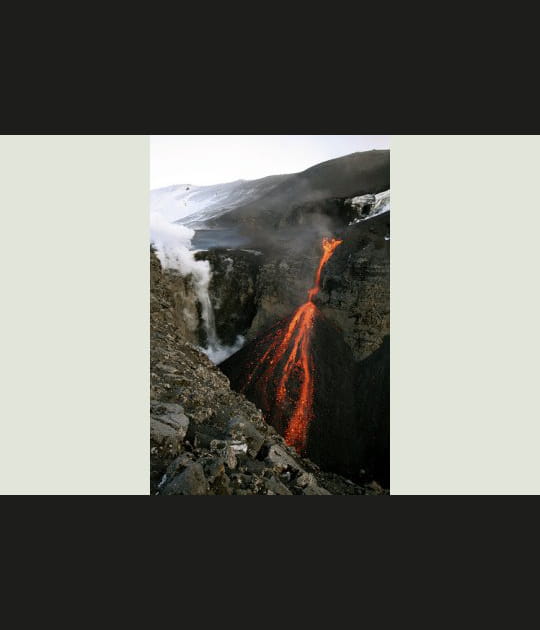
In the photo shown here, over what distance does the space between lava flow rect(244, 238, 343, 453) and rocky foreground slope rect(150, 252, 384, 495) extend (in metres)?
0.50

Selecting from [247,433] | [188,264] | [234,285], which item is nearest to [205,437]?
[247,433]

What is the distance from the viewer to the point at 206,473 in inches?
160

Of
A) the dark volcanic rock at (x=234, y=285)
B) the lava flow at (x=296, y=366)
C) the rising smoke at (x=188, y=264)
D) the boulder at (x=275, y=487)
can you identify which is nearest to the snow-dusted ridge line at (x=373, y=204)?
the lava flow at (x=296, y=366)

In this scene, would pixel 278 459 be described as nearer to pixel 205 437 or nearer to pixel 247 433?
pixel 247 433

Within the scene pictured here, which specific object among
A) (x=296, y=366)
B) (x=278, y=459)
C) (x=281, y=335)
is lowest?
(x=278, y=459)

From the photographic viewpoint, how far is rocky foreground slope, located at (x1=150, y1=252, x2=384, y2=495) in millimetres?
4109

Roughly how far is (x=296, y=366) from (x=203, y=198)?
3607 mm

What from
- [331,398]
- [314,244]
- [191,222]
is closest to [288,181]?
[314,244]

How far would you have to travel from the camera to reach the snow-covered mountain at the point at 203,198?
6.23 metres

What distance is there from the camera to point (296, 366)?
23.1ft

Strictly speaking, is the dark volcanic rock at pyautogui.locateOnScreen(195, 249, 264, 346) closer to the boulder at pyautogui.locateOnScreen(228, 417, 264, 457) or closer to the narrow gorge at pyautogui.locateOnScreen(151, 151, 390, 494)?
the narrow gorge at pyautogui.locateOnScreen(151, 151, 390, 494)

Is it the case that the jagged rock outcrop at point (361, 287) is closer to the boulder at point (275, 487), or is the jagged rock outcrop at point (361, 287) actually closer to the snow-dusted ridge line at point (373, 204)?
the snow-dusted ridge line at point (373, 204)

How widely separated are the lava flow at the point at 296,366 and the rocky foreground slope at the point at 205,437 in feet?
1.66

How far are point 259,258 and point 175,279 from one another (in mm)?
1837
